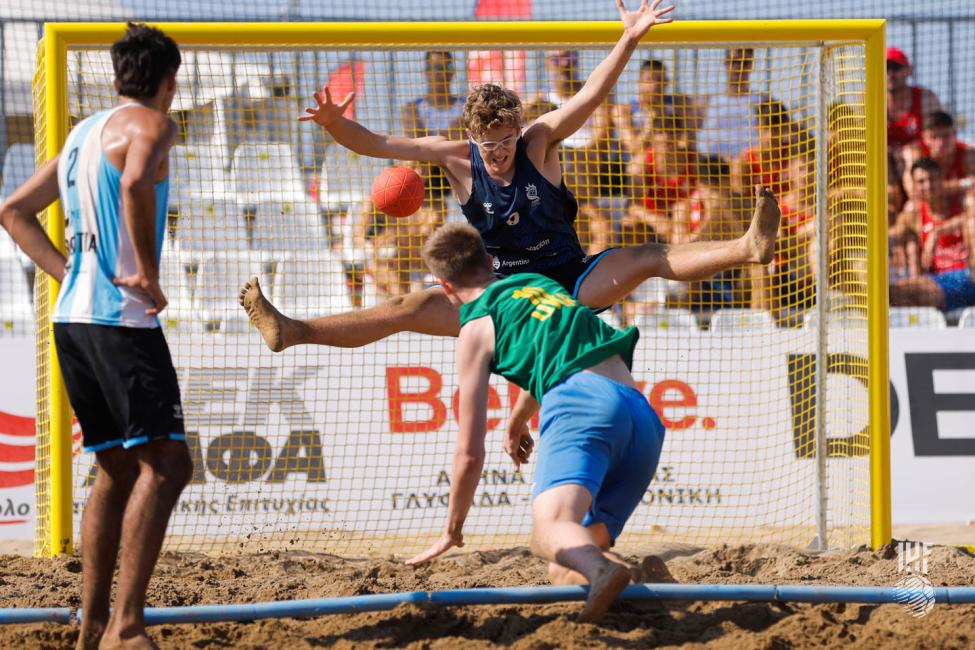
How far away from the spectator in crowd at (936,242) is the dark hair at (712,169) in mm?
2568

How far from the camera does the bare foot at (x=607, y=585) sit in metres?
3.96

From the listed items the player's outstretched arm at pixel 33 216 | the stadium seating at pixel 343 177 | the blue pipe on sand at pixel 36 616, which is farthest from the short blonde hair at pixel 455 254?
the stadium seating at pixel 343 177

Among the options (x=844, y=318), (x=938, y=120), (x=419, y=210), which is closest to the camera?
(x=844, y=318)

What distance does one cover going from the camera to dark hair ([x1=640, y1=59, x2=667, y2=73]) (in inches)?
304

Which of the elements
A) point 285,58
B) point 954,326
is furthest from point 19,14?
point 954,326

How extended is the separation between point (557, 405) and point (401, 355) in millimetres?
4005

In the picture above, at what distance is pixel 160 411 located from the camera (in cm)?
405

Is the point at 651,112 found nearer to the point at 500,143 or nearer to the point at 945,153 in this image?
the point at 500,143

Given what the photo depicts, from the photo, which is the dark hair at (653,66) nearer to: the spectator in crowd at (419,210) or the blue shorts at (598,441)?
the spectator in crowd at (419,210)

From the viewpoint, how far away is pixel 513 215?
19.1 ft

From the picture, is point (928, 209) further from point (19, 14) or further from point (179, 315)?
point (19, 14)

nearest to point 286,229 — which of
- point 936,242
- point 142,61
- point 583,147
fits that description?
point 583,147

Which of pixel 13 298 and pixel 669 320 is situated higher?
pixel 13 298

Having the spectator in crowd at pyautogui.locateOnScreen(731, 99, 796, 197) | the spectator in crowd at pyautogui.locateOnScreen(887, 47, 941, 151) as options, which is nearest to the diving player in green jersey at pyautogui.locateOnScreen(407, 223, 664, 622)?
the spectator in crowd at pyautogui.locateOnScreen(731, 99, 796, 197)
